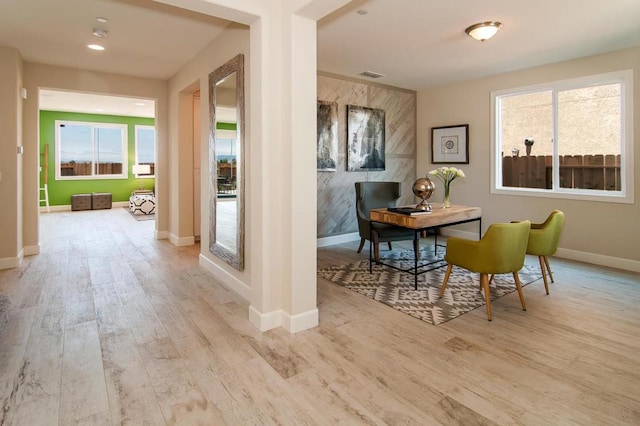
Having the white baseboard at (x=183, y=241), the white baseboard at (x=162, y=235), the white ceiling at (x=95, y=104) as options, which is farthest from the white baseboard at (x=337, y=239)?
the white ceiling at (x=95, y=104)

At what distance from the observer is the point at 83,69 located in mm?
5336

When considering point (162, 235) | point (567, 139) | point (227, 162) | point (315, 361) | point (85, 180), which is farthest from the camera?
point (85, 180)

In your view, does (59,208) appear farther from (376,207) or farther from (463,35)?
(463,35)

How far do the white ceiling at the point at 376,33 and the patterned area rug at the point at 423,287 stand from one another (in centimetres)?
257

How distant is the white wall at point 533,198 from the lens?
177 inches

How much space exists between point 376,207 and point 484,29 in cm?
250

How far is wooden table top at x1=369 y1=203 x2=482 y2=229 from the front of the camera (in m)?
3.76

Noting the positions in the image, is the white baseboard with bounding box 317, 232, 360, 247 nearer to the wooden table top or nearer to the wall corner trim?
the wooden table top

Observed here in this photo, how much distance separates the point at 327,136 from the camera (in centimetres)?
564

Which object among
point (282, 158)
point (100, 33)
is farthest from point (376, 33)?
Result: point (100, 33)

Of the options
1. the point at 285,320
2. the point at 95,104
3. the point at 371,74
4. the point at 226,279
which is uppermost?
the point at 95,104

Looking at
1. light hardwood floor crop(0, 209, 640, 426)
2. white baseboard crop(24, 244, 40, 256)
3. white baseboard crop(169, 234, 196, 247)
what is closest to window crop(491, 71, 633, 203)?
light hardwood floor crop(0, 209, 640, 426)

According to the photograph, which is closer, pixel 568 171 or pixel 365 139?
pixel 568 171

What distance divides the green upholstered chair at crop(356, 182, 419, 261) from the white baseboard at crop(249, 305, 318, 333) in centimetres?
180
